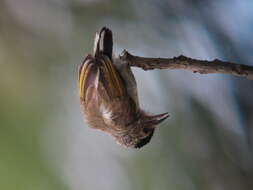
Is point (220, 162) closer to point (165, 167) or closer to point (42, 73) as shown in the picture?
point (165, 167)

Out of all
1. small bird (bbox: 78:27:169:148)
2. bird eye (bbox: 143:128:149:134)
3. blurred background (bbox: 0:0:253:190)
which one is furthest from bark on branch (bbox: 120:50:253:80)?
blurred background (bbox: 0:0:253:190)

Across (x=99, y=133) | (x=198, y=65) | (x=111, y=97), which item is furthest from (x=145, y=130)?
(x=99, y=133)

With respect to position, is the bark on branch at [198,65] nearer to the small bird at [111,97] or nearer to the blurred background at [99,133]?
the small bird at [111,97]

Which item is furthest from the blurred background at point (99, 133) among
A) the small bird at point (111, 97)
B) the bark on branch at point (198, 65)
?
the bark on branch at point (198, 65)

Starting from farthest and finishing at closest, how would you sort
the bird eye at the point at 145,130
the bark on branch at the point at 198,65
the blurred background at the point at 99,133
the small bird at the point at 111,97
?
the blurred background at the point at 99,133
the bird eye at the point at 145,130
the small bird at the point at 111,97
the bark on branch at the point at 198,65

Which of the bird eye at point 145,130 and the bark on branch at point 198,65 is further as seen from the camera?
the bird eye at point 145,130

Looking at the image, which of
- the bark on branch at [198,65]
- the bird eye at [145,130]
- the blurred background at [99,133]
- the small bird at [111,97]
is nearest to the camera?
the bark on branch at [198,65]

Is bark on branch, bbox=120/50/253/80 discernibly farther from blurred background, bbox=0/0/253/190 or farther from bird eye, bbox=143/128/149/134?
blurred background, bbox=0/0/253/190
